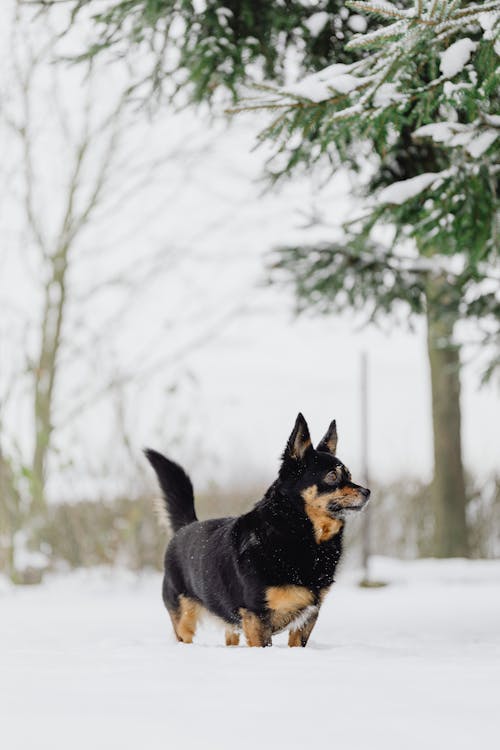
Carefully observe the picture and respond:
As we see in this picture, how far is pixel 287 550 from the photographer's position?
4582 millimetres

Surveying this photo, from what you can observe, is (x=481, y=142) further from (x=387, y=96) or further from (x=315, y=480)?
(x=315, y=480)

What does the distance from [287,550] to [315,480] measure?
14.7 inches

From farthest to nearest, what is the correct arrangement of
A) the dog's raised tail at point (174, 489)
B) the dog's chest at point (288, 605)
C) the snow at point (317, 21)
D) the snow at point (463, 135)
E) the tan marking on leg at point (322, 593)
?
the snow at point (317, 21) < the dog's raised tail at point (174, 489) < the snow at point (463, 135) < the tan marking on leg at point (322, 593) < the dog's chest at point (288, 605)

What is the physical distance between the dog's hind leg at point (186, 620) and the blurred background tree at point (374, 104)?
8.55 feet

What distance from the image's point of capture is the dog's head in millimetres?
4500

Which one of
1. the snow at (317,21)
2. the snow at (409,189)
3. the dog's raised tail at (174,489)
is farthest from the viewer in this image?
the snow at (317,21)

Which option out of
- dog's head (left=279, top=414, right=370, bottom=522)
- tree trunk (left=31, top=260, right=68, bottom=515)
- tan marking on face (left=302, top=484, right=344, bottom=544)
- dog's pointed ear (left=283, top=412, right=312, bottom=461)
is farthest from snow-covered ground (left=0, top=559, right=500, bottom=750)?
tree trunk (left=31, top=260, right=68, bottom=515)

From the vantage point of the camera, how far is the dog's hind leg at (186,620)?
522 cm

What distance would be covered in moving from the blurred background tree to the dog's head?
170 centimetres

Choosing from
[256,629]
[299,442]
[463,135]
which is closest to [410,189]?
[463,135]

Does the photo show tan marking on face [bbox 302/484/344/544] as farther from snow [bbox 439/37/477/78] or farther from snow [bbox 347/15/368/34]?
snow [bbox 347/15/368/34]

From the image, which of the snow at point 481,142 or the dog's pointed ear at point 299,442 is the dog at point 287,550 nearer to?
the dog's pointed ear at point 299,442

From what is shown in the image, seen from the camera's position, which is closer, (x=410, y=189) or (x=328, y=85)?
(x=328, y=85)

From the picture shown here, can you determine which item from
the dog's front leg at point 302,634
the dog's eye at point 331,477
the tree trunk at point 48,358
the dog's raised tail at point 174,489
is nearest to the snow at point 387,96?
the dog's eye at point 331,477
